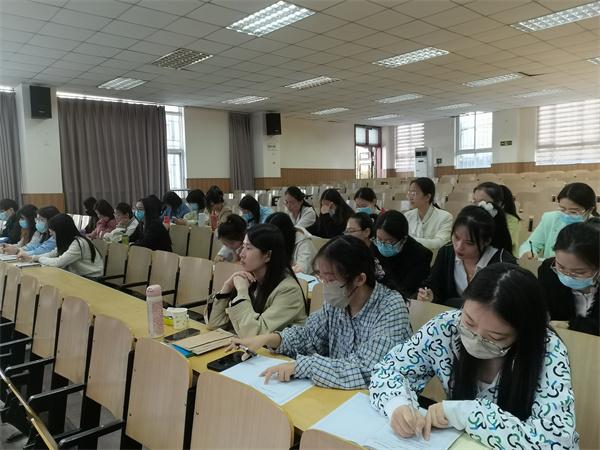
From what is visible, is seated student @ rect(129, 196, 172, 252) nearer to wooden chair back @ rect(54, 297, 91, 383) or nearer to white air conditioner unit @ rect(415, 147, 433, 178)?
wooden chair back @ rect(54, 297, 91, 383)

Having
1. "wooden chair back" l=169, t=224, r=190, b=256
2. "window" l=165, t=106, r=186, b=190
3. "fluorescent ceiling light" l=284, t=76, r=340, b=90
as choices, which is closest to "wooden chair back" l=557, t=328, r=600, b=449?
"wooden chair back" l=169, t=224, r=190, b=256

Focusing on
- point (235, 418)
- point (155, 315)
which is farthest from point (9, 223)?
point (235, 418)

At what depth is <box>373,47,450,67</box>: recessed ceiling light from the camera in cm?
659

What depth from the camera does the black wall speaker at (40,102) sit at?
779 centimetres

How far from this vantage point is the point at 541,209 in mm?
5414

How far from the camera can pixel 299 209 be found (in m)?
4.73

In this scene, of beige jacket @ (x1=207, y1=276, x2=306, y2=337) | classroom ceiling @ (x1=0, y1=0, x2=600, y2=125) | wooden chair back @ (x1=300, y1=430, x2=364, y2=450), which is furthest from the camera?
classroom ceiling @ (x1=0, y1=0, x2=600, y2=125)

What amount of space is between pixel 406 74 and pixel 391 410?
307 inches

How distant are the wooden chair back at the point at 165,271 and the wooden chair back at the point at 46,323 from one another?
41.1 inches

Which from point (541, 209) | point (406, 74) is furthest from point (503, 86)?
point (541, 209)

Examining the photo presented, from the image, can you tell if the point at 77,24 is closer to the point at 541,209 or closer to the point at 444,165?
the point at 541,209

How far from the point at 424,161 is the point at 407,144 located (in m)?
1.85

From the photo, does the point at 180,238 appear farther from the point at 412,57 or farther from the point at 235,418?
the point at 412,57

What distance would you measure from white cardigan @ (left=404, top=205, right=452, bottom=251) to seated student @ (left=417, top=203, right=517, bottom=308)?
1.05 meters
